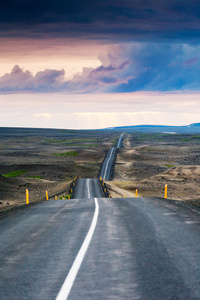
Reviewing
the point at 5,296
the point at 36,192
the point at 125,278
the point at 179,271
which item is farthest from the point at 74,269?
the point at 36,192

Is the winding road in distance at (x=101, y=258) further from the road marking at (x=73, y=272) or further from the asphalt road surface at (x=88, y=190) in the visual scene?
the asphalt road surface at (x=88, y=190)

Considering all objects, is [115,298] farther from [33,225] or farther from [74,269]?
[33,225]

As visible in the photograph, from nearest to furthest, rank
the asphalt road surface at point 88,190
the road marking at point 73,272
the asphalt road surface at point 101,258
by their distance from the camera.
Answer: the road marking at point 73,272, the asphalt road surface at point 101,258, the asphalt road surface at point 88,190

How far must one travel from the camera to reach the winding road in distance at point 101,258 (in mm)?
5043

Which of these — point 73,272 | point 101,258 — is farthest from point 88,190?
point 73,272

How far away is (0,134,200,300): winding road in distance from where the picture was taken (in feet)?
16.5

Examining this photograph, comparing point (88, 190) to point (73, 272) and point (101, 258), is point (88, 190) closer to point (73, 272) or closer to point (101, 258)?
point (101, 258)

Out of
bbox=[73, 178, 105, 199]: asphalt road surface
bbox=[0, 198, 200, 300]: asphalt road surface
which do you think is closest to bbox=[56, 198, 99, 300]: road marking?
bbox=[0, 198, 200, 300]: asphalt road surface

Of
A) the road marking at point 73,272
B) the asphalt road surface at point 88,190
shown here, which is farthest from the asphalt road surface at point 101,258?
the asphalt road surface at point 88,190

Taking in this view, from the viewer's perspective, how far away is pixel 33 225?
33.7 ft

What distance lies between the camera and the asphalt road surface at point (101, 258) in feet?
16.5

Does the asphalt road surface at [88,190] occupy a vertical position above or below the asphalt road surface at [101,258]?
below

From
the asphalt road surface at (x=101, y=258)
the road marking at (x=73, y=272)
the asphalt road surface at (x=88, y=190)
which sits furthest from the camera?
the asphalt road surface at (x=88, y=190)

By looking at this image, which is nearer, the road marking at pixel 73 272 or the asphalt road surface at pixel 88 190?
the road marking at pixel 73 272
